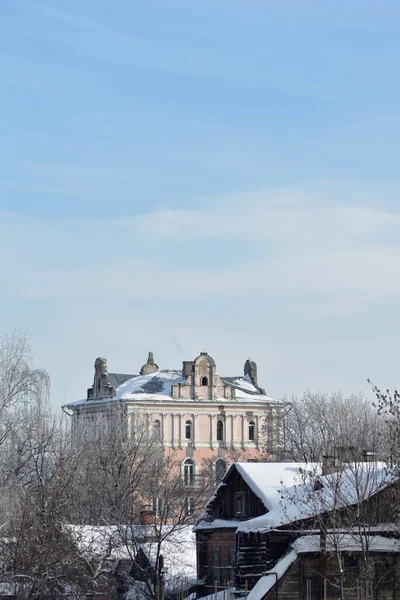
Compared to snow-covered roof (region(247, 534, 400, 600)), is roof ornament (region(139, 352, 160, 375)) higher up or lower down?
higher up

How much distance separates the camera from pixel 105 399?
102000 mm

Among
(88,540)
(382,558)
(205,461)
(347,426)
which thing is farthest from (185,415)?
(382,558)

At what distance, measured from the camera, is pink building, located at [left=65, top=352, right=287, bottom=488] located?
330 feet

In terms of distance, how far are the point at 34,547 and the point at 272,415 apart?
56804mm

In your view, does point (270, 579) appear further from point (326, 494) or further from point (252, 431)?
point (252, 431)

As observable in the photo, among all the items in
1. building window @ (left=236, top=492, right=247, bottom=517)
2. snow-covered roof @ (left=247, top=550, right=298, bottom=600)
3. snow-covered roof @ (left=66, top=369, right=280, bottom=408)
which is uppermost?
snow-covered roof @ (left=66, top=369, right=280, bottom=408)

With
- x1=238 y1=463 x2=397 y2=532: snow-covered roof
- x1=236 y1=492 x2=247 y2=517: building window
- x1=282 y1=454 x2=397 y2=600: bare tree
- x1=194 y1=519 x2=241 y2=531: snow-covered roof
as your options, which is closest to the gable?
x1=236 y1=492 x2=247 y2=517: building window

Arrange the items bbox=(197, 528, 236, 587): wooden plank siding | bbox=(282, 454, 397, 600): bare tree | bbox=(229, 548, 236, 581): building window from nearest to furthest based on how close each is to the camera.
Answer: bbox=(282, 454, 397, 600): bare tree → bbox=(229, 548, 236, 581): building window → bbox=(197, 528, 236, 587): wooden plank siding

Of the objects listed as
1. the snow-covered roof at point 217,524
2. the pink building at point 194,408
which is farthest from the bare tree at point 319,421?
the snow-covered roof at point 217,524

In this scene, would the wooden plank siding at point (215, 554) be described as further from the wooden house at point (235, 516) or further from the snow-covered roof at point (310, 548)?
the snow-covered roof at point (310, 548)

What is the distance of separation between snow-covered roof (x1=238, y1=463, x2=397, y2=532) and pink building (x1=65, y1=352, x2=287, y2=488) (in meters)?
59.7

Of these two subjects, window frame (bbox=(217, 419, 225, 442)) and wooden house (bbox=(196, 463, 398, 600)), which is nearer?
wooden house (bbox=(196, 463, 398, 600))

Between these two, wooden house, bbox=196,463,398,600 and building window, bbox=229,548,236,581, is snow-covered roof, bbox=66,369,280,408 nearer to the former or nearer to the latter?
building window, bbox=229,548,236,581

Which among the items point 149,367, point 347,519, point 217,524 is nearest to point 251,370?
point 149,367
